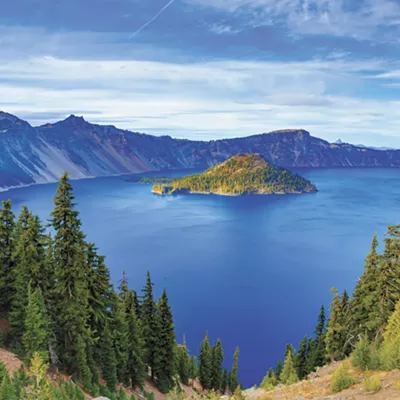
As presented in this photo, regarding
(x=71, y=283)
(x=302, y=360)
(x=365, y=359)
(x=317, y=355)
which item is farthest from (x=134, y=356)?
(x=302, y=360)

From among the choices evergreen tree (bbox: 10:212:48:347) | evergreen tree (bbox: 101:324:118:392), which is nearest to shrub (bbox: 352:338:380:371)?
evergreen tree (bbox: 101:324:118:392)

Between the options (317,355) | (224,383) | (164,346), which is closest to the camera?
(164,346)

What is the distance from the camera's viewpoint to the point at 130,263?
125 m

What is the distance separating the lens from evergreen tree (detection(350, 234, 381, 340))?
119 ft

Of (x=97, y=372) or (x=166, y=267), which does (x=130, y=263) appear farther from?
(x=97, y=372)

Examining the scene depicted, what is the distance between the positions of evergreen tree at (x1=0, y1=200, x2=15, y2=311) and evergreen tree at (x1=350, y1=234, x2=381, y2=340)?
31.9 metres

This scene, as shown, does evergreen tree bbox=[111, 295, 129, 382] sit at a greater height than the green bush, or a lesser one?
lesser

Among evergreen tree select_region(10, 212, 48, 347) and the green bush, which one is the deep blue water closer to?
evergreen tree select_region(10, 212, 48, 347)

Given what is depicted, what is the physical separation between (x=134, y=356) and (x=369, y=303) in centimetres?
2394

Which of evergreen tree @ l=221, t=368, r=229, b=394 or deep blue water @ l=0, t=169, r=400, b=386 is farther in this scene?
deep blue water @ l=0, t=169, r=400, b=386

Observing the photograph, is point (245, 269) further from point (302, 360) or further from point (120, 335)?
point (120, 335)

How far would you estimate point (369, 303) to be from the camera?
37125 mm

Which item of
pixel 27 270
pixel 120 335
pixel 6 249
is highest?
pixel 6 249

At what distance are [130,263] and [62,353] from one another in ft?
314
